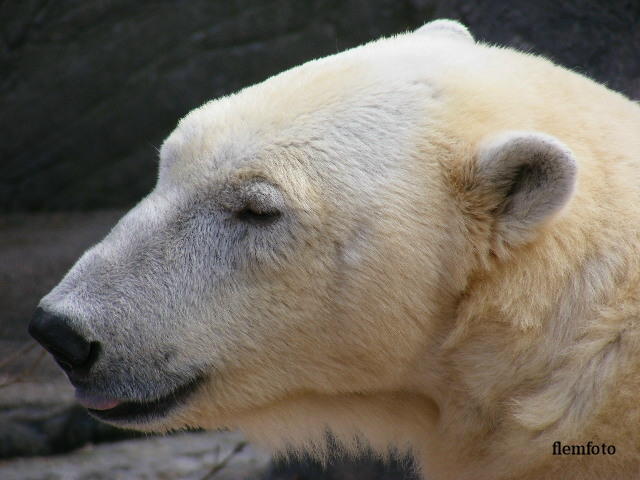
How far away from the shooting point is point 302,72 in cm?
286

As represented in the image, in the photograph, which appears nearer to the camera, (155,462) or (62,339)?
(62,339)

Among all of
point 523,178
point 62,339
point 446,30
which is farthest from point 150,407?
point 446,30

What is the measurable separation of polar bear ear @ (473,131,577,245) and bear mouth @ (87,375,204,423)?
1129 millimetres

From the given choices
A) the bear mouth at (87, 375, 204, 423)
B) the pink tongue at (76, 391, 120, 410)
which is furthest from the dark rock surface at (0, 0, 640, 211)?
the pink tongue at (76, 391, 120, 410)

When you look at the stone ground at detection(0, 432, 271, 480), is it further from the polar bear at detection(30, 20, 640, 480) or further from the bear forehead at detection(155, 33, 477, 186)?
the bear forehead at detection(155, 33, 477, 186)

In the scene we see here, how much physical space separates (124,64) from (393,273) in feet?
15.9

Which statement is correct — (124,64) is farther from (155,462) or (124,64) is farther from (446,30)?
(446,30)

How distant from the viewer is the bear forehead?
267 centimetres

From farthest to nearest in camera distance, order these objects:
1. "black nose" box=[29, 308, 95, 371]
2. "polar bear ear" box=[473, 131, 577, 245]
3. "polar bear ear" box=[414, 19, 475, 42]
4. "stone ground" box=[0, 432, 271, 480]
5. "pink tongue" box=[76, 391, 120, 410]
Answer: "stone ground" box=[0, 432, 271, 480], "polar bear ear" box=[414, 19, 475, 42], "pink tongue" box=[76, 391, 120, 410], "black nose" box=[29, 308, 95, 371], "polar bear ear" box=[473, 131, 577, 245]

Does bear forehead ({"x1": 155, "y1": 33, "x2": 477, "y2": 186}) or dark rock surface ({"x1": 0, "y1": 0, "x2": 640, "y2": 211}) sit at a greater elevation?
dark rock surface ({"x1": 0, "y1": 0, "x2": 640, "y2": 211})

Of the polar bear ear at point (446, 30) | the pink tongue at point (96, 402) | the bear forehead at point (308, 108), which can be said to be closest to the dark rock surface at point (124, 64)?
the polar bear ear at point (446, 30)

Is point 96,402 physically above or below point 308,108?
below

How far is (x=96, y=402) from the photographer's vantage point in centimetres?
269

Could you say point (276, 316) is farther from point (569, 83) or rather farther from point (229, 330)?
point (569, 83)
